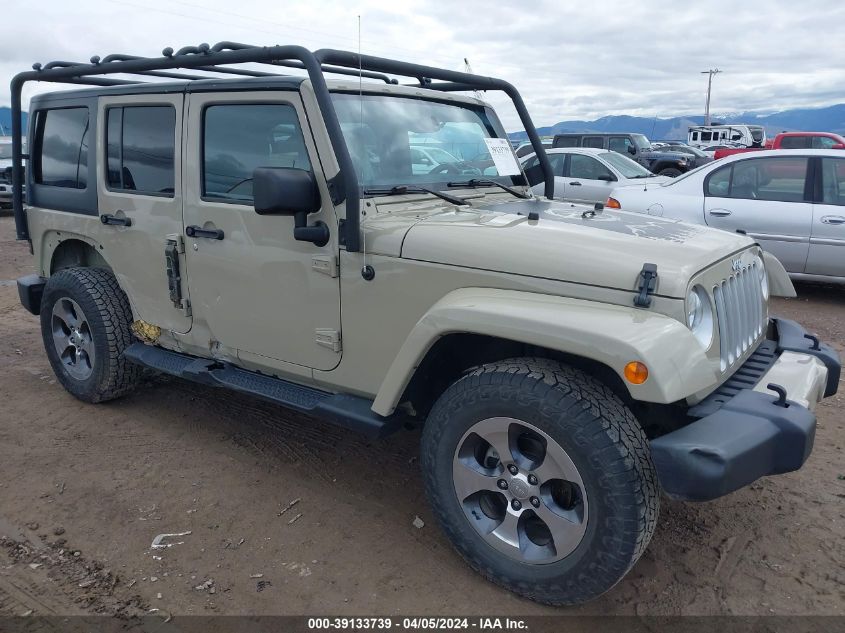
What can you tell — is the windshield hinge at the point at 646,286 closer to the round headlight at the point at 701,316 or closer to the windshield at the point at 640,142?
the round headlight at the point at 701,316

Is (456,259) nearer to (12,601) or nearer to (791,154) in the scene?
(12,601)

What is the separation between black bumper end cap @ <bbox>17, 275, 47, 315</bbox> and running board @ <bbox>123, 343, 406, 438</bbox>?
1.11 m

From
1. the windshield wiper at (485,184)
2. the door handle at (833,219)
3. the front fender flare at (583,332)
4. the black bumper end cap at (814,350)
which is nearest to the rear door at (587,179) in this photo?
the door handle at (833,219)

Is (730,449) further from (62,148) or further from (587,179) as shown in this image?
(587,179)

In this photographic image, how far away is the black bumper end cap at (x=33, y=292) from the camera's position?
15.6 feet

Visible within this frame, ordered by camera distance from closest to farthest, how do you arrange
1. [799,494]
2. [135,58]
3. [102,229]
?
[799,494] → [135,58] → [102,229]

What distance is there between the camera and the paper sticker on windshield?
387 cm

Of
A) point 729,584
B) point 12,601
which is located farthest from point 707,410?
point 12,601

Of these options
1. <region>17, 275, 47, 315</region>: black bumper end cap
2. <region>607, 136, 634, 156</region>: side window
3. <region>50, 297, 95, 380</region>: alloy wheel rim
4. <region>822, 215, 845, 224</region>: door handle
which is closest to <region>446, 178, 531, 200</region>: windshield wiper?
<region>50, 297, 95, 380</region>: alloy wheel rim

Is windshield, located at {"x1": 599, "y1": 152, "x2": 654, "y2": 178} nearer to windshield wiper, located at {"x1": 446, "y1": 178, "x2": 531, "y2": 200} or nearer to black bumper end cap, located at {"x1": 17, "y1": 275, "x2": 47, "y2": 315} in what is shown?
windshield wiper, located at {"x1": 446, "y1": 178, "x2": 531, "y2": 200}

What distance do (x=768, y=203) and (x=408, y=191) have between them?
17.3 ft

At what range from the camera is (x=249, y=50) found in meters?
3.12

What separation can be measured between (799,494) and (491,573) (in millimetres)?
1787

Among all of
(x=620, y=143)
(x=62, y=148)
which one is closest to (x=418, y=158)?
(x=62, y=148)
